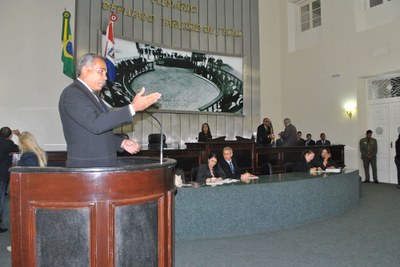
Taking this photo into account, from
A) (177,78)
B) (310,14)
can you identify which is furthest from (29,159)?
(310,14)

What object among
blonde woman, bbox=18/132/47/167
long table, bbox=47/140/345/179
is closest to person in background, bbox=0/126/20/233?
blonde woman, bbox=18/132/47/167

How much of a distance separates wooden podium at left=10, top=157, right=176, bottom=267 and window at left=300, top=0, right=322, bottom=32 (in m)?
10.8

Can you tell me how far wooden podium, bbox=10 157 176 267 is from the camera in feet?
4.57

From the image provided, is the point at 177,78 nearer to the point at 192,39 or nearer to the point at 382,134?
the point at 192,39

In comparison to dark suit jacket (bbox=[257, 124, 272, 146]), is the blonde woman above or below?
below

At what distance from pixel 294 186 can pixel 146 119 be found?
18.3ft

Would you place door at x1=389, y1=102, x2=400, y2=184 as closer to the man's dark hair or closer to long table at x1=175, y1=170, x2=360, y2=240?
long table at x1=175, y1=170, x2=360, y2=240

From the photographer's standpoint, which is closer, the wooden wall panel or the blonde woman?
the blonde woman

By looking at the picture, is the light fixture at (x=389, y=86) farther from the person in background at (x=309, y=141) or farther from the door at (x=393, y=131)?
the person in background at (x=309, y=141)

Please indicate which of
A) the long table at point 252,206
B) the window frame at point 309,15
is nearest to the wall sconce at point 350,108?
the window frame at point 309,15

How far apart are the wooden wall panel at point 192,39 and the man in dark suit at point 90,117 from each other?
22.8ft

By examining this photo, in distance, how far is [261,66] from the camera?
11383mm

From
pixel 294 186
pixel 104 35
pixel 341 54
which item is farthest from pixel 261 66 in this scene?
pixel 294 186

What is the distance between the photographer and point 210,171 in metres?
4.63
